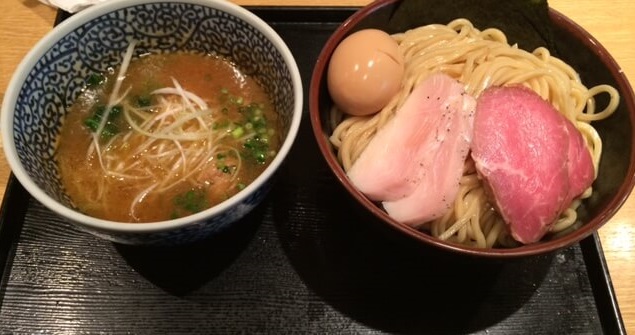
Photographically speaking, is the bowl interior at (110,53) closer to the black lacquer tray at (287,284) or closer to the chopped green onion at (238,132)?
the chopped green onion at (238,132)

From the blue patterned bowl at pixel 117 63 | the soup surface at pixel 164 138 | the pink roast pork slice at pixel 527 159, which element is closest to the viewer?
the blue patterned bowl at pixel 117 63

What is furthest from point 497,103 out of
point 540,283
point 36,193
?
point 36,193

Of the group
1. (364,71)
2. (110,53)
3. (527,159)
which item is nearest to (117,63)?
(110,53)

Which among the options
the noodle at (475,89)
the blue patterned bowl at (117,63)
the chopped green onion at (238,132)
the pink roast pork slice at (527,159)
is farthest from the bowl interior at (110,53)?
the pink roast pork slice at (527,159)

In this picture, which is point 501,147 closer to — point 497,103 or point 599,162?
point 497,103

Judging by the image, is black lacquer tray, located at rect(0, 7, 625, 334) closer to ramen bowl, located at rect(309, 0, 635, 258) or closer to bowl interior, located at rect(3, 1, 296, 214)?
ramen bowl, located at rect(309, 0, 635, 258)

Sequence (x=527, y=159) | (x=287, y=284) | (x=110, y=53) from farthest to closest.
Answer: (x=110, y=53), (x=287, y=284), (x=527, y=159)

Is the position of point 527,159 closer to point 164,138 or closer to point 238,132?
point 238,132
